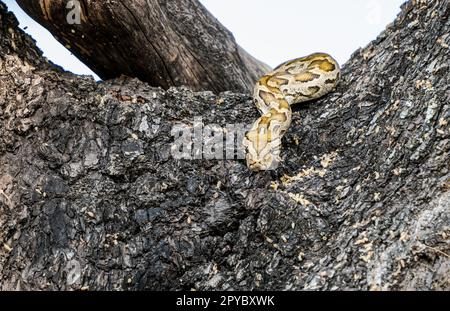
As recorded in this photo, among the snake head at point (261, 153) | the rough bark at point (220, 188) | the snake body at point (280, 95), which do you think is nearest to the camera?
the rough bark at point (220, 188)

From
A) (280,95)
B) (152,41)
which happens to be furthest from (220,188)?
(152,41)

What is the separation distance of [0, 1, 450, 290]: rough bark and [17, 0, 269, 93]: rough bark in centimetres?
54

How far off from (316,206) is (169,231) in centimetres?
123

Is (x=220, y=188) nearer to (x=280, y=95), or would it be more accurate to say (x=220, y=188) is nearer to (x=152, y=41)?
(x=280, y=95)

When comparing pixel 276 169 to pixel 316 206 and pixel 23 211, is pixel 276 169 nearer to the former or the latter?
pixel 316 206

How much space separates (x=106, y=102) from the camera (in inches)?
231

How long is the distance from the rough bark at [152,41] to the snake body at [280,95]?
0.94m

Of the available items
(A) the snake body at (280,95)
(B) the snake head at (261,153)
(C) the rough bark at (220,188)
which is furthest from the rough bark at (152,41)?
(B) the snake head at (261,153)

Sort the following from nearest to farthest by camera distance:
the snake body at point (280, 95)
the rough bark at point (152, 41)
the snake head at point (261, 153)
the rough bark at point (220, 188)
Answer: the rough bark at point (220, 188)
the snake head at point (261, 153)
the snake body at point (280, 95)
the rough bark at point (152, 41)

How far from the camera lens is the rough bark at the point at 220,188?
4.68m

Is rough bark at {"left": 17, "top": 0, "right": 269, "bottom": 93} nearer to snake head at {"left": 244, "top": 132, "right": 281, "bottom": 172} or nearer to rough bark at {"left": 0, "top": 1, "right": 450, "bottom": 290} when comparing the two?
rough bark at {"left": 0, "top": 1, "right": 450, "bottom": 290}

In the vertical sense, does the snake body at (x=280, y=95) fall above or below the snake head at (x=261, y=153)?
A: above

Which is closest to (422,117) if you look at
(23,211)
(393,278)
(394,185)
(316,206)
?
(394,185)

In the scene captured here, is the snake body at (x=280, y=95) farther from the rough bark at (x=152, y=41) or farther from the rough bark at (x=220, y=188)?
the rough bark at (x=152, y=41)
